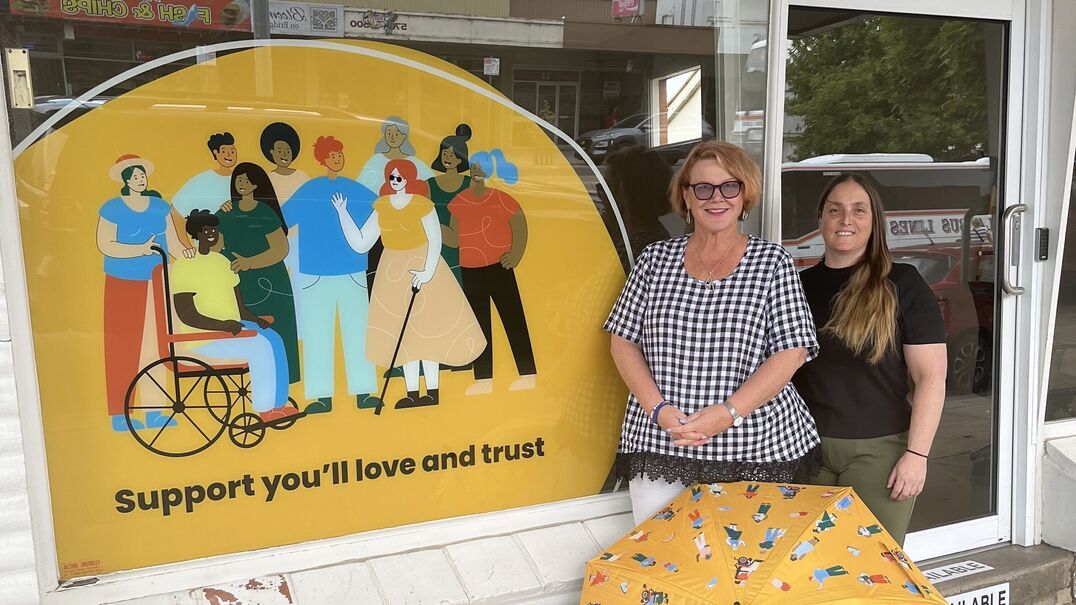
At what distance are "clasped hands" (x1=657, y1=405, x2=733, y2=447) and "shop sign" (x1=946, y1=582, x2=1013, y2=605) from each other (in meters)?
1.47

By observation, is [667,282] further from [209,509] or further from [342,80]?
[209,509]

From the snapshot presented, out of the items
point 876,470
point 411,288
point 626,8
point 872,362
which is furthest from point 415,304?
point 876,470

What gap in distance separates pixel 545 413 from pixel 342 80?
1.27m

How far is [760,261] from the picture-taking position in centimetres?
236

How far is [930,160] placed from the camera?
10.7 feet

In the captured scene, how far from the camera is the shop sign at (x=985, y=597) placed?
10.1 ft

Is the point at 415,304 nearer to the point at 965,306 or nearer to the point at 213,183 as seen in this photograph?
the point at 213,183

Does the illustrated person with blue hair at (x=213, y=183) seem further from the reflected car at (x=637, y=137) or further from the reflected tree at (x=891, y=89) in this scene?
the reflected tree at (x=891, y=89)

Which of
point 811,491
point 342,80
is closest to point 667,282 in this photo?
point 811,491

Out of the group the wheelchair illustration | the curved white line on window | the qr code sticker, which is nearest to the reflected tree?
the curved white line on window

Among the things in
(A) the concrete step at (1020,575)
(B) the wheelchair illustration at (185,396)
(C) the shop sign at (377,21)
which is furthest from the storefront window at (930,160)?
(B) the wheelchair illustration at (185,396)

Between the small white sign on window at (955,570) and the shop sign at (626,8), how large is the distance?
2.38m

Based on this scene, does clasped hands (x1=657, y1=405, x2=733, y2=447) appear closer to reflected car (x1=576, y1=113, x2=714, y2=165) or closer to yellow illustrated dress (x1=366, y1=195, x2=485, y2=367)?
yellow illustrated dress (x1=366, y1=195, x2=485, y2=367)

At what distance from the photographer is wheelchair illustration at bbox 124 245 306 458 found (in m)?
2.32
